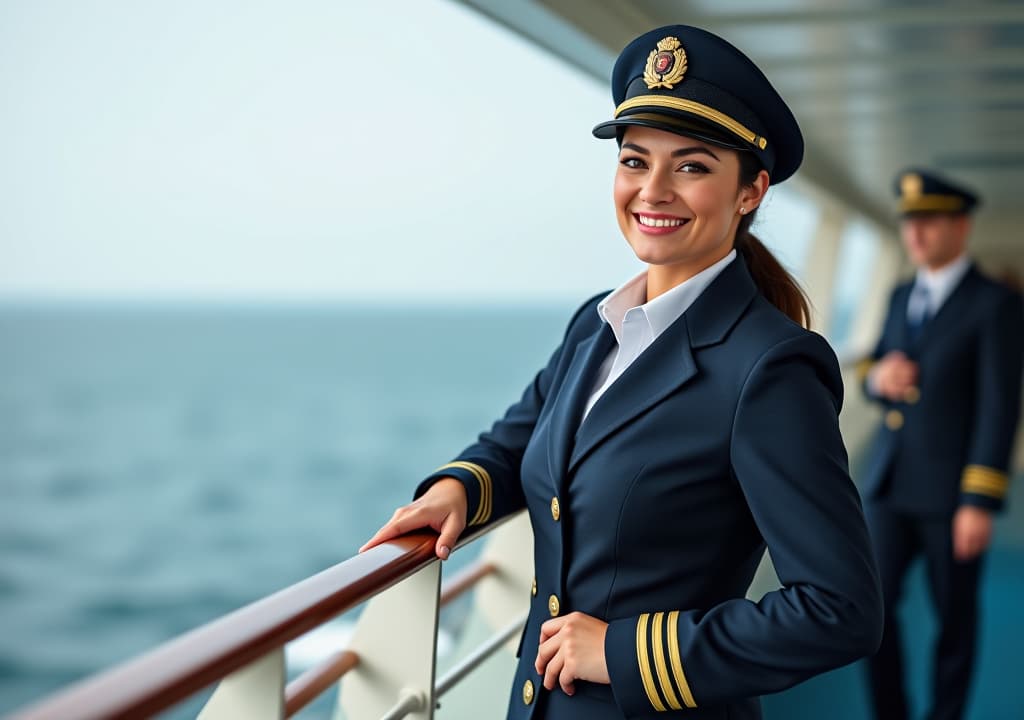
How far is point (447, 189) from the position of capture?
71875 mm

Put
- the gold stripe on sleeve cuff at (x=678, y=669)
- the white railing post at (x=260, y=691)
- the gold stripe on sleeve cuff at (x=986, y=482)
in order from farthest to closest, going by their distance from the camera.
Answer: the gold stripe on sleeve cuff at (x=986, y=482) < the gold stripe on sleeve cuff at (x=678, y=669) < the white railing post at (x=260, y=691)

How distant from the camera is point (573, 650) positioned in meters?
1.27

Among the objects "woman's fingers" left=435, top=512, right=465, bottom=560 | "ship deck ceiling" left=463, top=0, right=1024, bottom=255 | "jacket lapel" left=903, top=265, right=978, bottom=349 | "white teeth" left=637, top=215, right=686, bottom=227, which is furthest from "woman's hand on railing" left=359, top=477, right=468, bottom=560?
"jacket lapel" left=903, top=265, right=978, bottom=349

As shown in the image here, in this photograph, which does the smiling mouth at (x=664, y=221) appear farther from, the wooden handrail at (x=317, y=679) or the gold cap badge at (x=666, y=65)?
the wooden handrail at (x=317, y=679)

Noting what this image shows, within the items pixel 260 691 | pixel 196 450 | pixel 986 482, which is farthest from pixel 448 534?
pixel 196 450

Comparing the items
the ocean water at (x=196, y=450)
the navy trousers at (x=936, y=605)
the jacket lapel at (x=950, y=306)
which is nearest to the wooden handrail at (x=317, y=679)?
the navy trousers at (x=936, y=605)

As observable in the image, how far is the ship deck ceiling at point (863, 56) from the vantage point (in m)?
2.50

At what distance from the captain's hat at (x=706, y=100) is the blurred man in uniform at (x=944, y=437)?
6.75 ft

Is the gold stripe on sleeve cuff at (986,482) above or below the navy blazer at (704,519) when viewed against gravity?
below

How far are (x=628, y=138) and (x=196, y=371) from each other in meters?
73.2

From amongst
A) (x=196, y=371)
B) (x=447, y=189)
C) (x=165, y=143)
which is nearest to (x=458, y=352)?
(x=447, y=189)

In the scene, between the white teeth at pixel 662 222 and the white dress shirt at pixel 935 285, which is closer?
the white teeth at pixel 662 222

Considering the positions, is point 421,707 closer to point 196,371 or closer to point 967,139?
point 967,139

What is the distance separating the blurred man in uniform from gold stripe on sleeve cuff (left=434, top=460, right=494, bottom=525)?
1.85 metres
